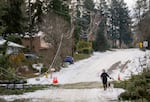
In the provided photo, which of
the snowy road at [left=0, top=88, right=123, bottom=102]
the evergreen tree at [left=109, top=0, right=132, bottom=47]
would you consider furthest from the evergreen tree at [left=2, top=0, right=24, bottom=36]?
the evergreen tree at [left=109, top=0, right=132, bottom=47]

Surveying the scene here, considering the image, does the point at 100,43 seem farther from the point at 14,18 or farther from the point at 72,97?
the point at 72,97

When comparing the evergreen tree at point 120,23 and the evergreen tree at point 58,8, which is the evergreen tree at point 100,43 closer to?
the evergreen tree at point 58,8

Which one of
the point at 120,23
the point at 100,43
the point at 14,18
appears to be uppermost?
the point at 14,18

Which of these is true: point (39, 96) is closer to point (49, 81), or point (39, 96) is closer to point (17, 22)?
point (49, 81)

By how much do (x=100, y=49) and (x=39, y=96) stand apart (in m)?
76.9

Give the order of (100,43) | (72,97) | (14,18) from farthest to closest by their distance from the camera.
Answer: (100,43), (14,18), (72,97)

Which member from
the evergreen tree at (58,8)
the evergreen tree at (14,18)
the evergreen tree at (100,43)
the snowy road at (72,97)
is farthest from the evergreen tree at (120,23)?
the snowy road at (72,97)

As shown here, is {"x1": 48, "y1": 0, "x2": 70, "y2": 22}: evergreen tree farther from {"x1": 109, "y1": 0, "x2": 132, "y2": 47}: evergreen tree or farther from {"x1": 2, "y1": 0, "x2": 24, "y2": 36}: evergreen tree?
{"x1": 109, "y1": 0, "x2": 132, "y2": 47}: evergreen tree

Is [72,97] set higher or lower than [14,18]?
lower

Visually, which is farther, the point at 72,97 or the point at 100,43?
the point at 100,43

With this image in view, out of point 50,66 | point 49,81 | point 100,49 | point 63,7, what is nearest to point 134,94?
point 49,81

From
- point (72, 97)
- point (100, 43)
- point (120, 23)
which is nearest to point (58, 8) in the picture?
point (100, 43)

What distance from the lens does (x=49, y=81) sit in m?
41.9

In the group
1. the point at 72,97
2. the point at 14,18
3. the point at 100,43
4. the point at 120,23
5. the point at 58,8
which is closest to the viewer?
the point at 72,97
